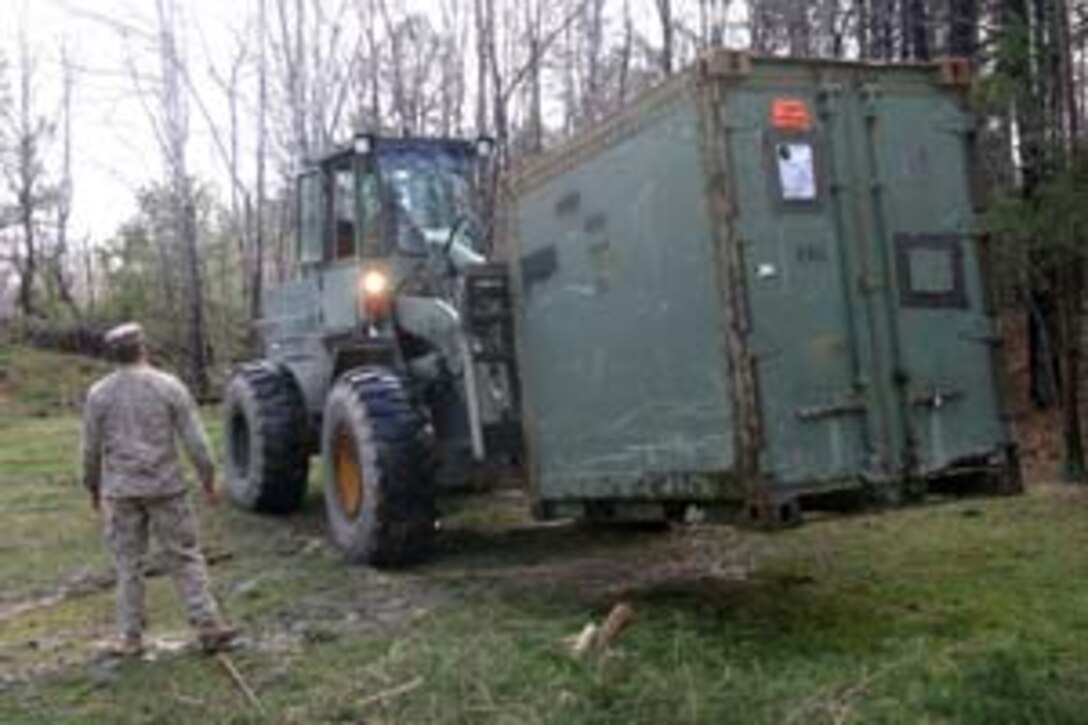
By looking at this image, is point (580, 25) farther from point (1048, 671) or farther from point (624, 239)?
point (1048, 671)

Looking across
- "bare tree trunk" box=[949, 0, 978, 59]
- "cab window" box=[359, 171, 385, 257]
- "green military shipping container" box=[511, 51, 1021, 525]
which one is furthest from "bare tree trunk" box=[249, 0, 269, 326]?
"green military shipping container" box=[511, 51, 1021, 525]

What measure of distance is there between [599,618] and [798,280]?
7.34 ft

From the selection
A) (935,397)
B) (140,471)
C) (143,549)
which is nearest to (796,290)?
(935,397)

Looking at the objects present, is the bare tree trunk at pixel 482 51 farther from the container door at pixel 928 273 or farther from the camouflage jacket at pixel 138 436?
the container door at pixel 928 273

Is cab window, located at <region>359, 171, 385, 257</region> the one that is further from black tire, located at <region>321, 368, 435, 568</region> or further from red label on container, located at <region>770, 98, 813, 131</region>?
red label on container, located at <region>770, 98, 813, 131</region>

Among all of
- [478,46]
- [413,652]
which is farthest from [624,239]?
[478,46]

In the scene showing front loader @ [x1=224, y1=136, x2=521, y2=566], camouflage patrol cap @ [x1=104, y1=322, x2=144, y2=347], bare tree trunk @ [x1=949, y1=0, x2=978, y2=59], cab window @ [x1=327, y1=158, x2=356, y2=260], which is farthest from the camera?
bare tree trunk @ [x1=949, y1=0, x2=978, y2=59]

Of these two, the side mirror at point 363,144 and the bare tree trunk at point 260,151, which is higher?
the bare tree trunk at point 260,151

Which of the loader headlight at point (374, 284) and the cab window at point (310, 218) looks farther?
the cab window at point (310, 218)

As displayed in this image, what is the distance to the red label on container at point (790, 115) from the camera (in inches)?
291

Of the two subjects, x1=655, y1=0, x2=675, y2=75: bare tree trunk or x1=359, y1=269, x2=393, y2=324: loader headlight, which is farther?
x1=655, y1=0, x2=675, y2=75: bare tree trunk

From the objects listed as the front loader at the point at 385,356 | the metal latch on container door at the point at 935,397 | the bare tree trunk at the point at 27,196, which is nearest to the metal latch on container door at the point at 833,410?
the metal latch on container door at the point at 935,397

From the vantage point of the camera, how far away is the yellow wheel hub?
10742 millimetres

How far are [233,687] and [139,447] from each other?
175 cm
